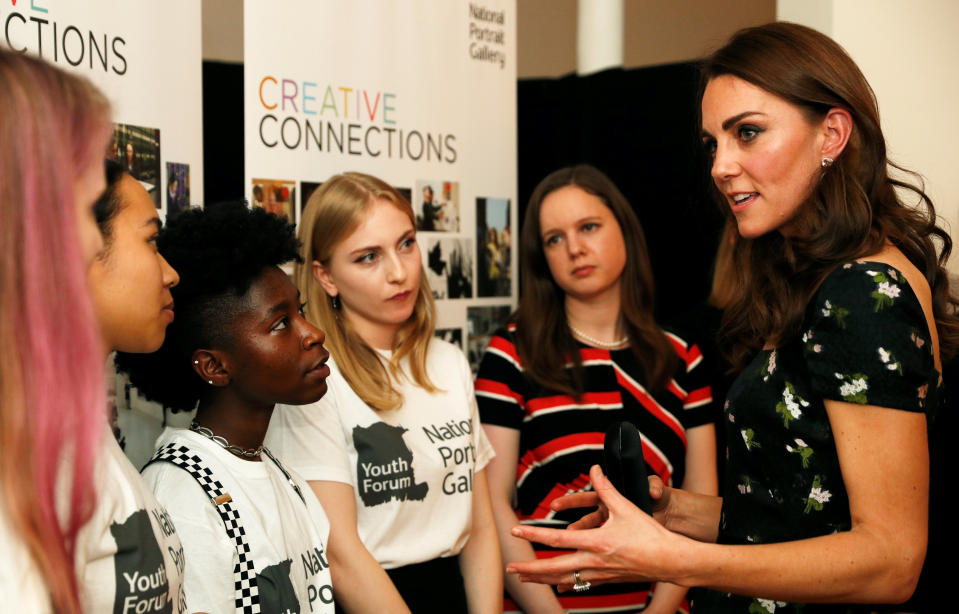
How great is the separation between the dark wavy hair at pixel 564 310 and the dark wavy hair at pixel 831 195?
107 cm

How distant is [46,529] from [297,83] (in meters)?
1.94

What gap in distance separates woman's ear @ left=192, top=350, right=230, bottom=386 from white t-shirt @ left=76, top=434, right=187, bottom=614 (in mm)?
454

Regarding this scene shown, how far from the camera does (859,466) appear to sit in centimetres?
148

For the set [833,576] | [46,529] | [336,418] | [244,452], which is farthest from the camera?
[336,418]

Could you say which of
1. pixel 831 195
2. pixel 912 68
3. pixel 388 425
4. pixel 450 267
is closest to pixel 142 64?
pixel 388 425

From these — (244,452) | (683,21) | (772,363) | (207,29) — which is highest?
(683,21)

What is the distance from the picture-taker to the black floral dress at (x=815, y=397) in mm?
1474

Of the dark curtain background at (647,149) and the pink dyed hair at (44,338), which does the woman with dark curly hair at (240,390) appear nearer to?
the pink dyed hair at (44,338)

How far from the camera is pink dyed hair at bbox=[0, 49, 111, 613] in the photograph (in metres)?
0.99

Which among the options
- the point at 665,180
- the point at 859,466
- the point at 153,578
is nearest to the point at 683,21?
the point at 665,180

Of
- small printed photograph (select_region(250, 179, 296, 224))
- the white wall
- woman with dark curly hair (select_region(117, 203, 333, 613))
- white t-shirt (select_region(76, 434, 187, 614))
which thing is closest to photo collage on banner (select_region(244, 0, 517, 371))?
small printed photograph (select_region(250, 179, 296, 224))

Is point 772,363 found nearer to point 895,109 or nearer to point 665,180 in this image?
point 895,109

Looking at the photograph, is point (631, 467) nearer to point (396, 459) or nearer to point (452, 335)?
point (396, 459)

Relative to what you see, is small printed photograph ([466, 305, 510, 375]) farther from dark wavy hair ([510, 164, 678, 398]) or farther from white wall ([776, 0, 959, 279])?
white wall ([776, 0, 959, 279])
